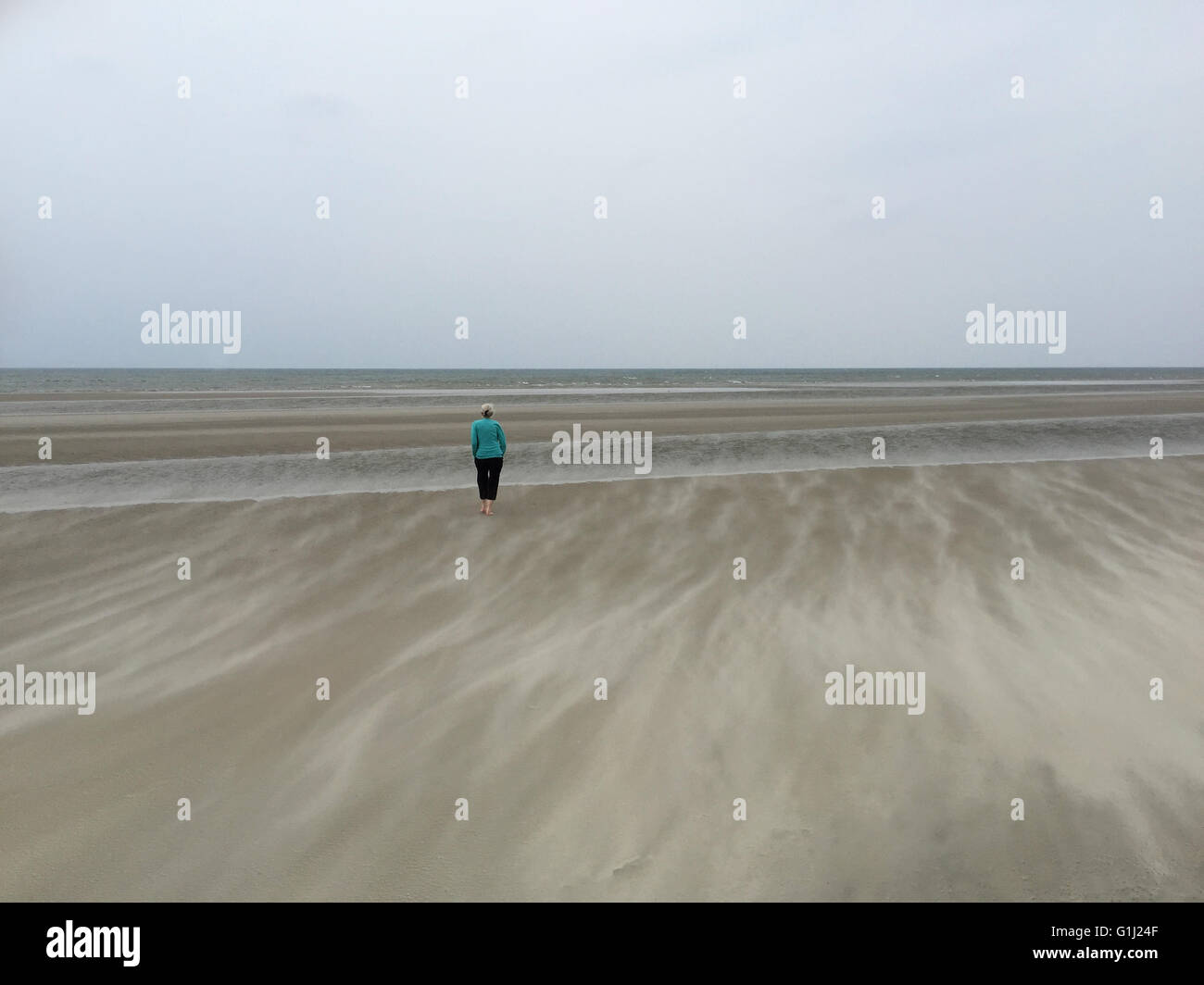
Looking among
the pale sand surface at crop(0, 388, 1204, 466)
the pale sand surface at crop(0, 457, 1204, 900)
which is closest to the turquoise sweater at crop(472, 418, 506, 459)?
the pale sand surface at crop(0, 457, 1204, 900)

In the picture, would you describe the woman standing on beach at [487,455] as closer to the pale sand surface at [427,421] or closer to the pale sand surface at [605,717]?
the pale sand surface at [605,717]

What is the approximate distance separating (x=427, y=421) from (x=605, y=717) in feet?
65.9

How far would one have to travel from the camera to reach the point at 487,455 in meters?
9.80

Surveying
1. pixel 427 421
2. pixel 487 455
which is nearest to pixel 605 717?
pixel 487 455

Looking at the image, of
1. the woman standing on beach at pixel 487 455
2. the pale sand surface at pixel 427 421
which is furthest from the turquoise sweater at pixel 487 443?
the pale sand surface at pixel 427 421

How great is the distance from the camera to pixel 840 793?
12.5 feet

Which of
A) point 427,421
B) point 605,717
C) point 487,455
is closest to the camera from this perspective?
point 605,717

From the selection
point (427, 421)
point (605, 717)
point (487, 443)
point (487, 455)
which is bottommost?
point (605, 717)

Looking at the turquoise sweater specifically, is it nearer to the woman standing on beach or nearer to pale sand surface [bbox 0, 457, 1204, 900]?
the woman standing on beach

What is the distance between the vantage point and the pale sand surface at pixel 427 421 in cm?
1684

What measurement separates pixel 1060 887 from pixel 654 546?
5324 mm

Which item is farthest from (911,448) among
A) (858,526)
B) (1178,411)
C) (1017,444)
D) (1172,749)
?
(1178,411)

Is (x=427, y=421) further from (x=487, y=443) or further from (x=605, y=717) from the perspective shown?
(x=605, y=717)

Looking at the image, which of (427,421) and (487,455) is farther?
(427,421)
